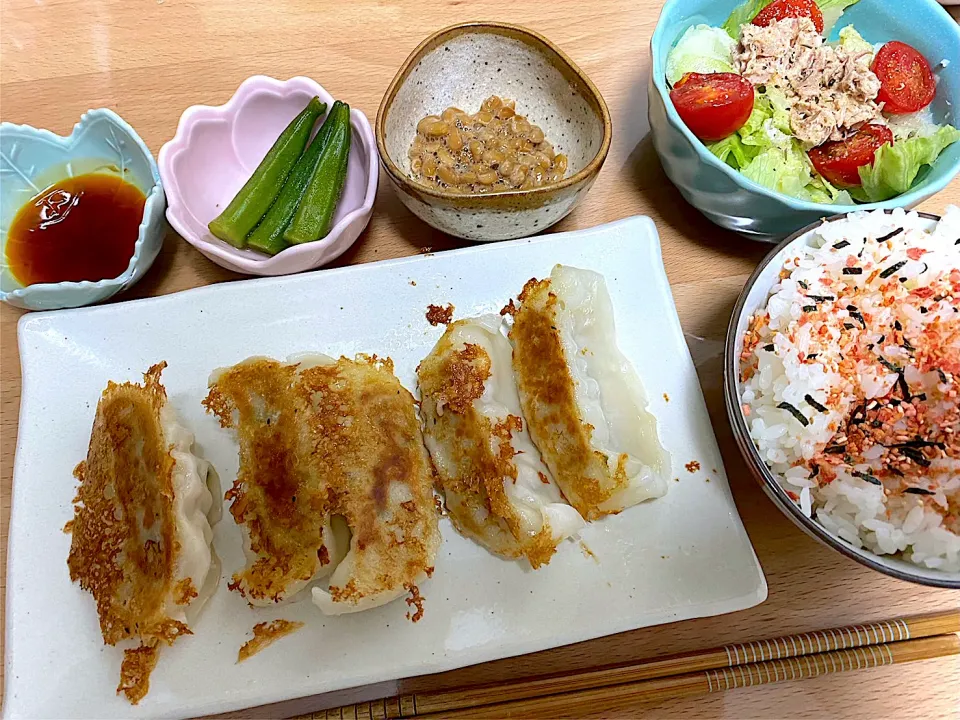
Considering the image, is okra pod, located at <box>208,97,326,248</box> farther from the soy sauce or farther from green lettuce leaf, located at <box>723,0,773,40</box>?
green lettuce leaf, located at <box>723,0,773,40</box>

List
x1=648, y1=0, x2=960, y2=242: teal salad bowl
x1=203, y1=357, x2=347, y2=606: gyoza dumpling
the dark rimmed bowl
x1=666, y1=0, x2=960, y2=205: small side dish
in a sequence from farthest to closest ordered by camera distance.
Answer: x1=666, y1=0, x2=960, y2=205: small side dish, x1=648, y1=0, x2=960, y2=242: teal salad bowl, x1=203, y1=357, x2=347, y2=606: gyoza dumpling, the dark rimmed bowl

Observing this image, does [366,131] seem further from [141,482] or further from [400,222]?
[141,482]

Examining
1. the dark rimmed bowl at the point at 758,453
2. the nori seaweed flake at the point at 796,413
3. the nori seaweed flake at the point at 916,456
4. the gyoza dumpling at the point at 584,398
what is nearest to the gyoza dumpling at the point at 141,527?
the gyoza dumpling at the point at 584,398

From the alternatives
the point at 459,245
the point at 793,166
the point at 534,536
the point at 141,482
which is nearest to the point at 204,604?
the point at 141,482

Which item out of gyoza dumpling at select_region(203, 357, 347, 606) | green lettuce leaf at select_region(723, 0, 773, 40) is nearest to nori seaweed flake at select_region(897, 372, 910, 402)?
green lettuce leaf at select_region(723, 0, 773, 40)

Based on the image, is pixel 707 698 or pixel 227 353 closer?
pixel 707 698

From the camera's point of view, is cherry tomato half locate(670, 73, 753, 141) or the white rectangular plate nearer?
the white rectangular plate

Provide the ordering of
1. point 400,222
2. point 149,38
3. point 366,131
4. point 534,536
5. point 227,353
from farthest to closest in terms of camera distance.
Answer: point 149,38 → point 400,222 → point 366,131 → point 227,353 → point 534,536
